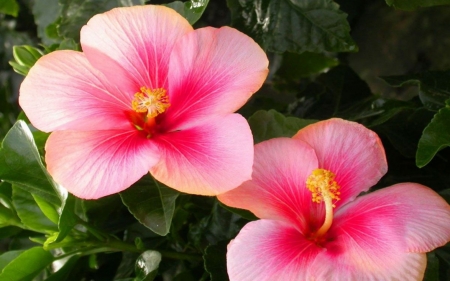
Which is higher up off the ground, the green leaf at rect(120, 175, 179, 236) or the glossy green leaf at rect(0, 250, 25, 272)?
the green leaf at rect(120, 175, 179, 236)

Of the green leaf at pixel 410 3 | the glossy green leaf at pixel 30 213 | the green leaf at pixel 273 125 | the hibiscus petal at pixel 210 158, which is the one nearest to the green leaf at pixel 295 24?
the green leaf at pixel 410 3

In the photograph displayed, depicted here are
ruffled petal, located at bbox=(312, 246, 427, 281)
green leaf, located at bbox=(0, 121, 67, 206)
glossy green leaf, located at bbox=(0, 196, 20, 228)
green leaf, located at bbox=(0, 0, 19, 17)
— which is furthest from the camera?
green leaf, located at bbox=(0, 0, 19, 17)

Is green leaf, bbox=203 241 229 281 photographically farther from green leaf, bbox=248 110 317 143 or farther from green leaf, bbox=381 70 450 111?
green leaf, bbox=381 70 450 111

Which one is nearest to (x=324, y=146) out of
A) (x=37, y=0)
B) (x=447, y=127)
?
(x=447, y=127)

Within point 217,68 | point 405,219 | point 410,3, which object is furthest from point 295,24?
point 405,219

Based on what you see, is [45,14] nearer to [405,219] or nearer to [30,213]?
[30,213]

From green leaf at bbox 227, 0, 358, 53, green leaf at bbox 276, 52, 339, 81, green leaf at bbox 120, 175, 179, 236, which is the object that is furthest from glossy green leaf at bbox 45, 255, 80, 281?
green leaf at bbox 276, 52, 339, 81
